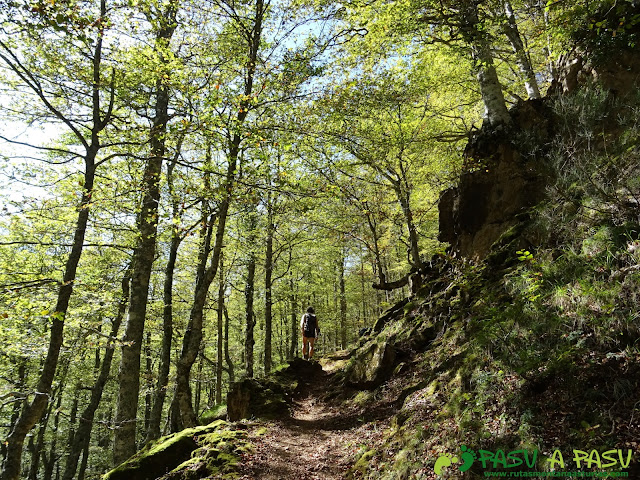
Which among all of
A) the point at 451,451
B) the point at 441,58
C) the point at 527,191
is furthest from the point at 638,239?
the point at 441,58

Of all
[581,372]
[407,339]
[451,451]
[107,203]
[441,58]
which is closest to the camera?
[581,372]

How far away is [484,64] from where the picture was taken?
305 inches

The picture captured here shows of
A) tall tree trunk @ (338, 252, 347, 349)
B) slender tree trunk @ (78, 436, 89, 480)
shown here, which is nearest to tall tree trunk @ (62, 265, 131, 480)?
slender tree trunk @ (78, 436, 89, 480)

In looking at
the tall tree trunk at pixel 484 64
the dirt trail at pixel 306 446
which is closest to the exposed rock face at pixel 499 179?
the tall tree trunk at pixel 484 64

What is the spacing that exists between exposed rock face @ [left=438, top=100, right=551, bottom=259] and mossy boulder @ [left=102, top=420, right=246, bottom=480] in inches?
266

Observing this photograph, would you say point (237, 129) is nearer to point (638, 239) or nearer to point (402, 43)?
point (402, 43)

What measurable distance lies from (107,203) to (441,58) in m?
9.34

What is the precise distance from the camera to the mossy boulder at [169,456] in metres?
5.36

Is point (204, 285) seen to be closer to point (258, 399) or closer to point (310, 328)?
point (258, 399)

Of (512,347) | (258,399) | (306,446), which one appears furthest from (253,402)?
(512,347)

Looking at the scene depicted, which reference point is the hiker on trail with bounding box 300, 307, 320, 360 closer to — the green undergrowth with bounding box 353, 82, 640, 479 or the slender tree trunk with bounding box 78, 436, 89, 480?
the green undergrowth with bounding box 353, 82, 640, 479

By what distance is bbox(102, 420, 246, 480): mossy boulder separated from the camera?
17.6 ft

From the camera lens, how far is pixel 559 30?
6230mm

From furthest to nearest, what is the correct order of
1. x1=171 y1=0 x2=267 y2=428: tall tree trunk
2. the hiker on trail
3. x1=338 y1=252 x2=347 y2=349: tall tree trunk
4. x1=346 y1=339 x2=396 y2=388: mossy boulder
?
1. x1=338 y1=252 x2=347 y2=349: tall tree trunk
2. the hiker on trail
3. x1=346 y1=339 x2=396 y2=388: mossy boulder
4. x1=171 y1=0 x2=267 y2=428: tall tree trunk
